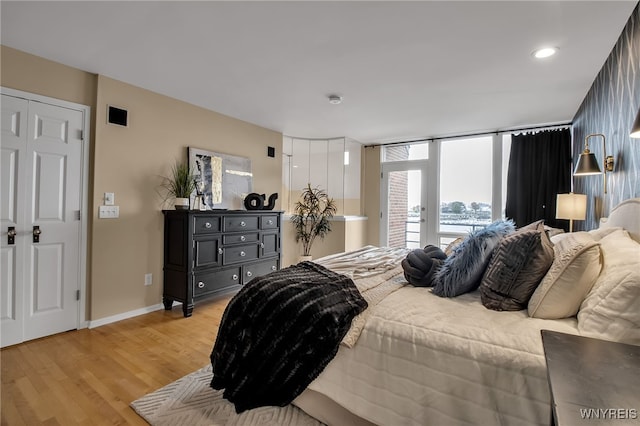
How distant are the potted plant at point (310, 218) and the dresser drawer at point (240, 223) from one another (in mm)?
1530

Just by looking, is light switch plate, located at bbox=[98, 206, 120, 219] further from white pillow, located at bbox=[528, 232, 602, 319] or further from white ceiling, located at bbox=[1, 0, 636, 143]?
white pillow, located at bbox=[528, 232, 602, 319]

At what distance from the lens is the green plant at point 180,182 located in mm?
3424

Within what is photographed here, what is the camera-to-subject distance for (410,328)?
1.39m

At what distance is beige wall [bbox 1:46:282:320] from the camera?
276 centimetres

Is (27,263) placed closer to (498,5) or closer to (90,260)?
(90,260)

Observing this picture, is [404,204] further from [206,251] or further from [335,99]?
[206,251]

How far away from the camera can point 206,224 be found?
336 centimetres

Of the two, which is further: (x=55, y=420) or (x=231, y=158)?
(x=231, y=158)

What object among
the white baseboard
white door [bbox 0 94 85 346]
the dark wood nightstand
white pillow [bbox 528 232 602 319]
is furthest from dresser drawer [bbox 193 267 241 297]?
the dark wood nightstand

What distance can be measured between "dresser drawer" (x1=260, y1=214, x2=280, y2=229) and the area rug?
2310mm

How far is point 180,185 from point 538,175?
15.6 feet

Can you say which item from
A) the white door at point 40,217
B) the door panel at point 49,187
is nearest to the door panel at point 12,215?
the white door at point 40,217

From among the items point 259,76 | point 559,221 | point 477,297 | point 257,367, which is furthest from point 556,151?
point 257,367

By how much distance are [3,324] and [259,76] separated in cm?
300
